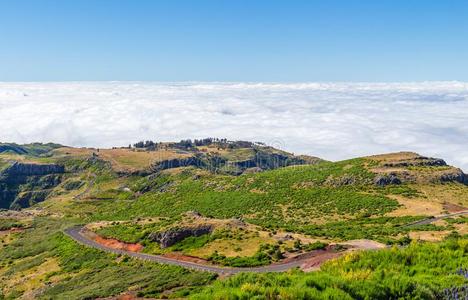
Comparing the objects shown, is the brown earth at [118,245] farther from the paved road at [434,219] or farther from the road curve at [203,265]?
the paved road at [434,219]

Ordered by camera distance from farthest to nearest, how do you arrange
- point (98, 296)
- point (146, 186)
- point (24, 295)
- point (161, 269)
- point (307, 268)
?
1. point (146, 186)
2. point (24, 295)
3. point (161, 269)
4. point (98, 296)
5. point (307, 268)

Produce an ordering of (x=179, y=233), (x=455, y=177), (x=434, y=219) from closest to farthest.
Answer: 1. (x=179, y=233)
2. (x=434, y=219)
3. (x=455, y=177)

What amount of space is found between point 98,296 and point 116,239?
2915 centimetres

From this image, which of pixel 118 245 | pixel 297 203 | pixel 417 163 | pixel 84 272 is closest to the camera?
pixel 84 272

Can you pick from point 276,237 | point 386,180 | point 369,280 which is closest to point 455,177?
point 386,180

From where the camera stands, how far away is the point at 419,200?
285 feet

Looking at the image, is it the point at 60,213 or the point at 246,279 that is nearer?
the point at 246,279

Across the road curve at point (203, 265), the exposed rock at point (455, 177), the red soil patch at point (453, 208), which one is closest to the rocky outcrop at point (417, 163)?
the exposed rock at point (455, 177)

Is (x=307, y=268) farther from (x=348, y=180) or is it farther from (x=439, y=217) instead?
(x=348, y=180)

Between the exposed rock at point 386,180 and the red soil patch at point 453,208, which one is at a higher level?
the exposed rock at point 386,180

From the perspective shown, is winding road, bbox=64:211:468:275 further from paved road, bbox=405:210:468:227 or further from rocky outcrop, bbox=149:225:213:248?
rocky outcrop, bbox=149:225:213:248

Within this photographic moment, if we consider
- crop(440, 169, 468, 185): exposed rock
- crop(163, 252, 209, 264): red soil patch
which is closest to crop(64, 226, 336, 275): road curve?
crop(163, 252, 209, 264): red soil patch

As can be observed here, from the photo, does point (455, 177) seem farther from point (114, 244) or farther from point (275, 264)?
point (114, 244)

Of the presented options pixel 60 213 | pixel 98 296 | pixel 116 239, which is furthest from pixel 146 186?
pixel 98 296
